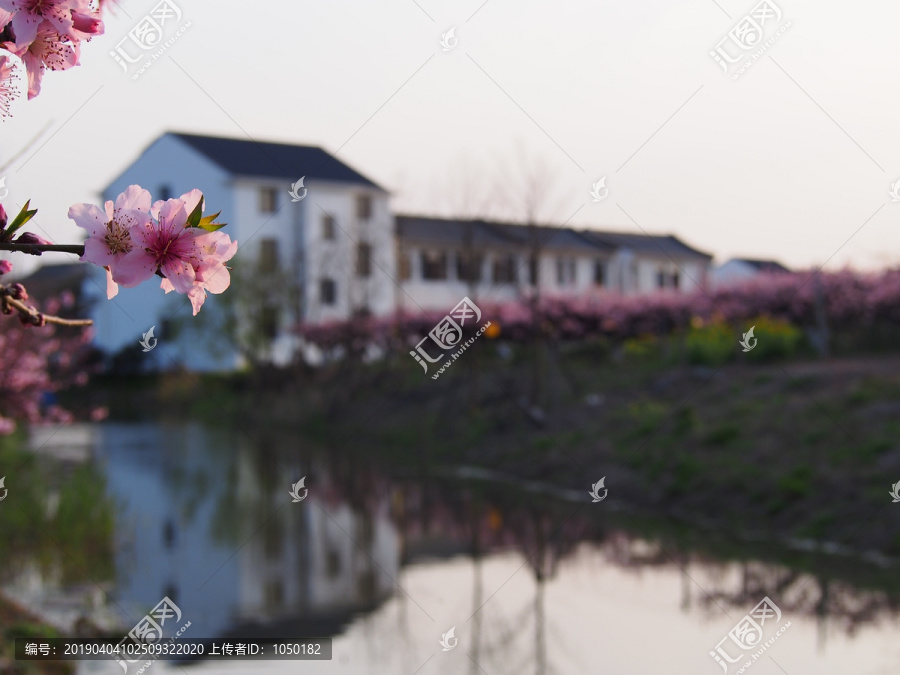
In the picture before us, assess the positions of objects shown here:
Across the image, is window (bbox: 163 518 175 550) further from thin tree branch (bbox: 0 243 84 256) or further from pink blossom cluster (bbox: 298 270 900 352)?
thin tree branch (bbox: 0 243 84 256)

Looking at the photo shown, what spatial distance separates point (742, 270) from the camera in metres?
21.8

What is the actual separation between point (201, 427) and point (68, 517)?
2001cm

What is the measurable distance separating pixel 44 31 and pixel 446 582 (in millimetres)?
8336

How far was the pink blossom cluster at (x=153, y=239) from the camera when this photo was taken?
1733 millimetres

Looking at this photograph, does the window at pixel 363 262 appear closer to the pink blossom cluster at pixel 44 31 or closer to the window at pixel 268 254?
the window at pixel 268 254

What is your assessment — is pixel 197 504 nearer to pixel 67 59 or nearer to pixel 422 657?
pixel 422 657

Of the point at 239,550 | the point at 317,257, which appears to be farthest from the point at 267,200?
the point at 239,550

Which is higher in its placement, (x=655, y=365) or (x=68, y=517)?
(x=655, y=365)

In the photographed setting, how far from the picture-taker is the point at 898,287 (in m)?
16.4

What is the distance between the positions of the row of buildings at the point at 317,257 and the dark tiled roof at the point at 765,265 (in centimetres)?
26

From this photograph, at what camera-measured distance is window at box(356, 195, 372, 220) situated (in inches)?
1667

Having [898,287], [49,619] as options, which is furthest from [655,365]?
[49,619]

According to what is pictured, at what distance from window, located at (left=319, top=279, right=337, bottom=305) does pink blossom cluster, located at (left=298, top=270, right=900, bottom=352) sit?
5.07 m

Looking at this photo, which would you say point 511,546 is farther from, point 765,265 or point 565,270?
point 565,270
